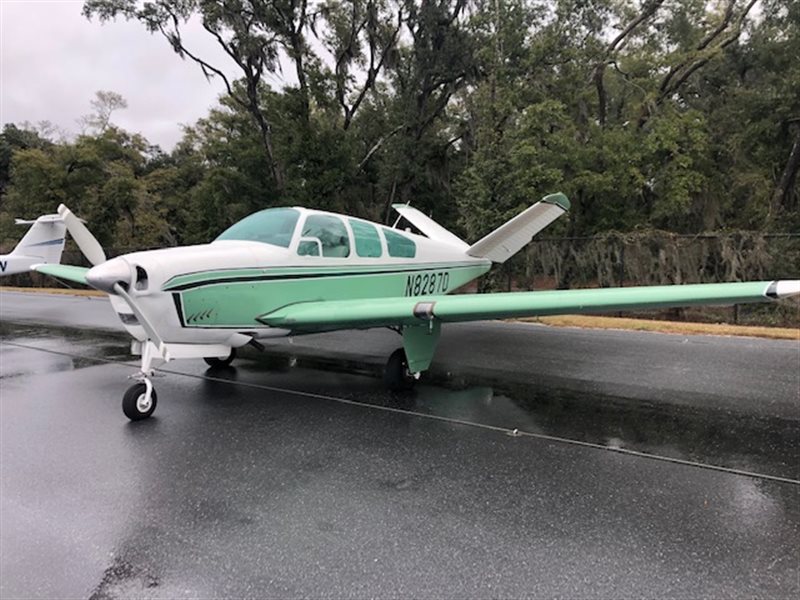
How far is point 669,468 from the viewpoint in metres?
3.65

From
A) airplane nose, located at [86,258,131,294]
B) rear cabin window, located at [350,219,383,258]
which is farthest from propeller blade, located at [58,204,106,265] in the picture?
rear cabin window, located at [350,219,383,258]

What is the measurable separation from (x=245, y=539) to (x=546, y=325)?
908cm

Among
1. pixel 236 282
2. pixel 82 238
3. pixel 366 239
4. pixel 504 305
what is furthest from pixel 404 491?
pixel 82 238

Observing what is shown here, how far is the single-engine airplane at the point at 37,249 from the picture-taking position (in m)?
17.2

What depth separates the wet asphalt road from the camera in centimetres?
250

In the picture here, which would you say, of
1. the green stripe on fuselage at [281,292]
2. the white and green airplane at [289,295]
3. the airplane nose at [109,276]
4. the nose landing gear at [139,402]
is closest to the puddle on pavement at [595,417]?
the white and green airplane at [289,295]

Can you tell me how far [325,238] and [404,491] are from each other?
3.52 metres

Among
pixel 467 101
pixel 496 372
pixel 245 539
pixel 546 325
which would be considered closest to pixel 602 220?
pixel 467 101

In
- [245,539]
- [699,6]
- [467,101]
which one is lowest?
[245,539]

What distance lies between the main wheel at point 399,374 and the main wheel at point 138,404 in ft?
8.18

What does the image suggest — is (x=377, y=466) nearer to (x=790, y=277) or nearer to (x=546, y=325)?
(x=546, y=325)

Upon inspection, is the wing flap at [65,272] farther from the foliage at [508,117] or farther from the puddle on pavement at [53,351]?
the foliage at [508,117]

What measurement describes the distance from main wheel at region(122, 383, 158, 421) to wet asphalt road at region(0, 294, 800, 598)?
0.12m

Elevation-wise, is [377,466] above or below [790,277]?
below
